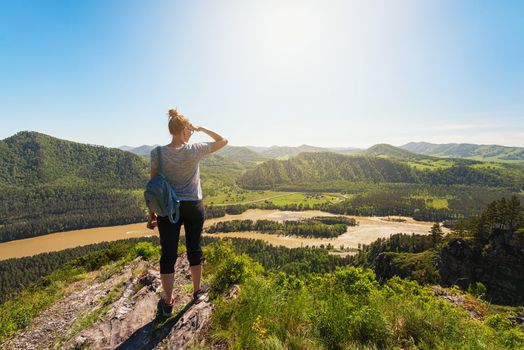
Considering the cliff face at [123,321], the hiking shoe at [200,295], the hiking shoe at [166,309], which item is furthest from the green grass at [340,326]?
the hiking shoe at [166,309]

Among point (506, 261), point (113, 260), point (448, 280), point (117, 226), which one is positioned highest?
point (113, 260)

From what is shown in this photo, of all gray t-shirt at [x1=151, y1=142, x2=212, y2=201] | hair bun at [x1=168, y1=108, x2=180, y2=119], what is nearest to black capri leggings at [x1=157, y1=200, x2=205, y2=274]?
gray t-shirt at [x1=151, y1=142, x2=212, y2=201]

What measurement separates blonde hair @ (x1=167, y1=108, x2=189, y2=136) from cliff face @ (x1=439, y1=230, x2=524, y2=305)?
49191 millimetres

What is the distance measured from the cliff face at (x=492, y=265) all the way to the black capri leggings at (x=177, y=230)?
158ft

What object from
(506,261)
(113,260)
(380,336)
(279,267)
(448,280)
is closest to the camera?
(380,336)

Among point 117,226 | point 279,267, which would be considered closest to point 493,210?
point 279,267

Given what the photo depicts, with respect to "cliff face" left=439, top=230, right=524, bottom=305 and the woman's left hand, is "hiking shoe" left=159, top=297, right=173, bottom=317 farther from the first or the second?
"cliff face" left=439, top=230, right=524, bottom=305

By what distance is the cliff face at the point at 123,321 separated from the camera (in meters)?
5.52

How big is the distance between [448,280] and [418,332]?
54.3 meters

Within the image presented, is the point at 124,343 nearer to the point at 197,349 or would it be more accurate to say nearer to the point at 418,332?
the point at 197,349

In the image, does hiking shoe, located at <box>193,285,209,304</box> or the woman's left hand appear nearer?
the woman's left hand

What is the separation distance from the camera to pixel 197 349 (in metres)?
4.64

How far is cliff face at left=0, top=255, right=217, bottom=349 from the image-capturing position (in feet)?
18.1

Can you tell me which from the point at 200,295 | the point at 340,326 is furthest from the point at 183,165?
the point at 340,326
